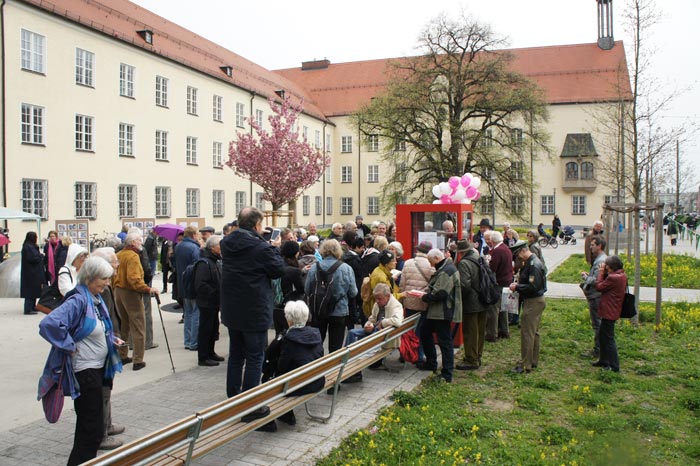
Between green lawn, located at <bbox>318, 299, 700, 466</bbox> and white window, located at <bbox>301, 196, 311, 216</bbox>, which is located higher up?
white window, located at <bbox>301, 196, 311, 216</bbox>

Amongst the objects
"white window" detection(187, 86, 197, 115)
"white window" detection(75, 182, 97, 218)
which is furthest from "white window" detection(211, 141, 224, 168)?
"white window" detection(75, 182, 97, 218)

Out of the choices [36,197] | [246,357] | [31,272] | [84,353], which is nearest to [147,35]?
[36,197]

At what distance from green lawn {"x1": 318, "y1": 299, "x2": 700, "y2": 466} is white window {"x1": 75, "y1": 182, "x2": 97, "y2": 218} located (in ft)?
70.0

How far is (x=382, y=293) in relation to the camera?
7.23 meters

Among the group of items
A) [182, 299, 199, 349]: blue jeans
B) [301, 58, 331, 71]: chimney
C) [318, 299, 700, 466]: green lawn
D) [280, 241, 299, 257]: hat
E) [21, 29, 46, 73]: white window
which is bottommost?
[318, 299, 700, 466]: green lawn

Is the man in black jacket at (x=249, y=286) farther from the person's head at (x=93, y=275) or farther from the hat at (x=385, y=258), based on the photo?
the hat at (x=385, y=258)

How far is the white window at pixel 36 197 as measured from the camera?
22370mm

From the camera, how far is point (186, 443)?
3.91 m

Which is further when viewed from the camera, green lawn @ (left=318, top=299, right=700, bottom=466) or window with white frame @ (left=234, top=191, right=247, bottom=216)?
window with white frame @ (left=234, top=191, right=247, bottom=216)

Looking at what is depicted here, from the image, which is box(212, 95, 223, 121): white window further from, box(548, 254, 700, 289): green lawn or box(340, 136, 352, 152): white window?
box(548, 254, 700, 289): green lawn

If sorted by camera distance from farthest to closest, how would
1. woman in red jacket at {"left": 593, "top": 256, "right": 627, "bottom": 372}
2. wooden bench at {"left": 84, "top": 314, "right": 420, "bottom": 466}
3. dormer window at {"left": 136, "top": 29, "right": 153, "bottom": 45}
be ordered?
dormer window at {"left": 136, "top": 29, "right": 153, "bottom": 45} → woman in red jacket at {"left": 593, "top": 256, "right": 627, "bottom": 372} → wooden bench at {"left": 84, "top": 314, "right": 420, "bottom": 466}

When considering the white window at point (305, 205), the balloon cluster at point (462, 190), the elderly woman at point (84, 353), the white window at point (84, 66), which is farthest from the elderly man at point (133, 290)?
the white window at point (305, 205)

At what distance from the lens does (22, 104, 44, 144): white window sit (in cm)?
2235

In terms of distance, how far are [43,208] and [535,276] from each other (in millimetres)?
21623
